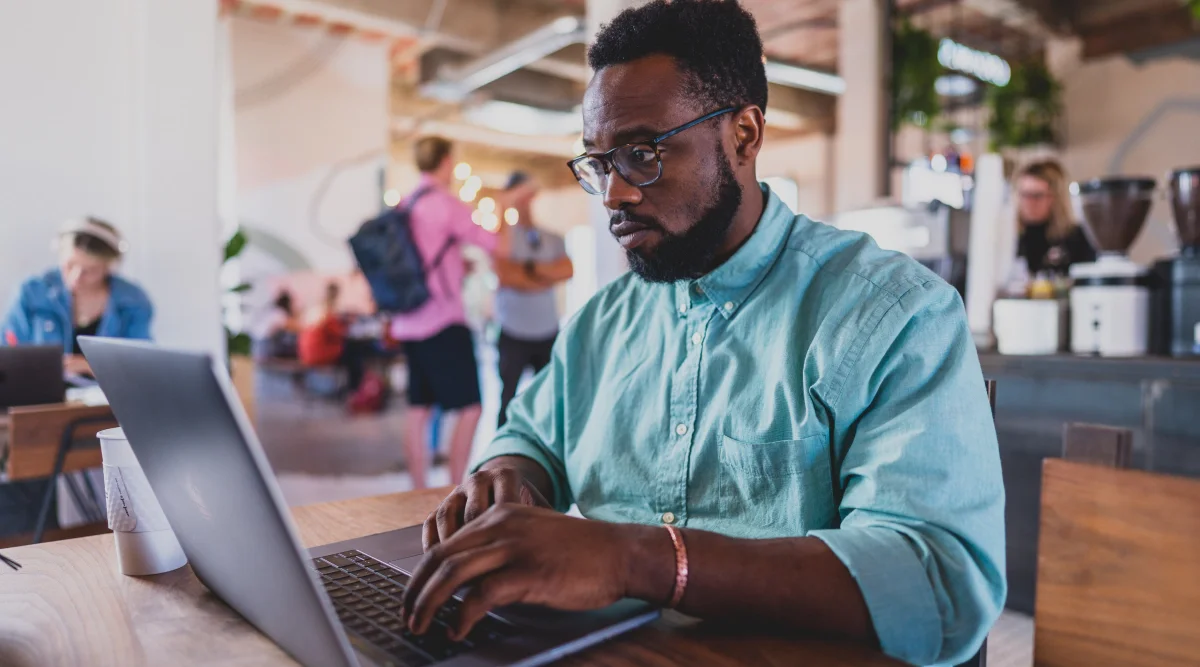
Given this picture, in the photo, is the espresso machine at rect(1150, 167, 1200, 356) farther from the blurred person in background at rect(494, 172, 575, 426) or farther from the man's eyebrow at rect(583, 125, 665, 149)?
the blurred person in background at rect(494, 172, 575, 426)

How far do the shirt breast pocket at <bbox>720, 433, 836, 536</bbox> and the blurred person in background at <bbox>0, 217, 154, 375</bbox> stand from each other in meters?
2.82

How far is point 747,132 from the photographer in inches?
41.1

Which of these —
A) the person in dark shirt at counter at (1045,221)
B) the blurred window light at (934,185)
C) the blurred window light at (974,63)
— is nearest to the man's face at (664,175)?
the blurred window light at (934,185)

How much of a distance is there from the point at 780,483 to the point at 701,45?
546mm

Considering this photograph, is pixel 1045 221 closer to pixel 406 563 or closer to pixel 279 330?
pixel 406 563

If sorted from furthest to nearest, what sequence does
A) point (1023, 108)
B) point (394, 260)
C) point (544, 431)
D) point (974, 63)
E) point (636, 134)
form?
point (1023, 108) → point (974, 63) → point (394, 260) → point (544, 431) → point (636, 134)

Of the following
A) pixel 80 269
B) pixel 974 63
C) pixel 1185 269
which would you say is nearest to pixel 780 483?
pixel 1185 269

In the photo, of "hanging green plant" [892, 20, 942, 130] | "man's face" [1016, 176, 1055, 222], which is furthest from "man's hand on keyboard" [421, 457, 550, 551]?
"hanging green plant" [892, 20, 942, 130]

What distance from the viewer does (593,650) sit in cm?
60

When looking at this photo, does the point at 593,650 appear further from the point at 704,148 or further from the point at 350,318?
the point at 350,318

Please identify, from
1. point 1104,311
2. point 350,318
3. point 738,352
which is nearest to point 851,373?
point 738,352

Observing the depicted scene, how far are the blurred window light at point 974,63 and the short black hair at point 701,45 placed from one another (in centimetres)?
485

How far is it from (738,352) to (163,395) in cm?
63

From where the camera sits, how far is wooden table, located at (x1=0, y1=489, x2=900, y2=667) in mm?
590
